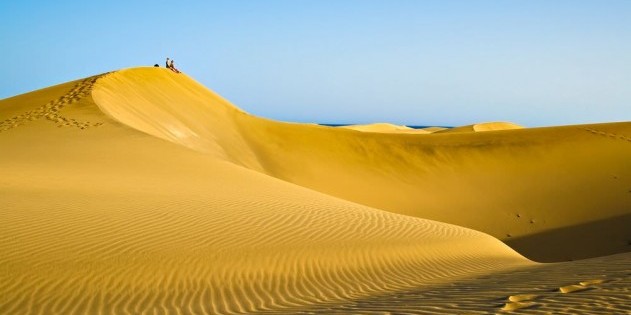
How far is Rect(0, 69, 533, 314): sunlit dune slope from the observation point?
24.1 feet

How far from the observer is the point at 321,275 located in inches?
343

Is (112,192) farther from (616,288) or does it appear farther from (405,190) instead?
(405,190)

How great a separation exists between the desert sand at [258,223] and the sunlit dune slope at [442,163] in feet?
0.39

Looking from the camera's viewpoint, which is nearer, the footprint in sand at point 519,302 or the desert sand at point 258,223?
the footprint in sand at point 519,302

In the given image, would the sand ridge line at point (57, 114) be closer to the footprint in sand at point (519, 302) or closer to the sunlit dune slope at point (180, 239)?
the sunlit dune slope at point (180, 239)

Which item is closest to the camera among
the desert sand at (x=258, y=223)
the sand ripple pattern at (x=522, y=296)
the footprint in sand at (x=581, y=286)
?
the sand ripple pattern at (x=522, y=296)

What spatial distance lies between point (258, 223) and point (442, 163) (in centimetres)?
1920

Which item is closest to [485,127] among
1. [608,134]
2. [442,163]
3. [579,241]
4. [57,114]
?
[608,134]

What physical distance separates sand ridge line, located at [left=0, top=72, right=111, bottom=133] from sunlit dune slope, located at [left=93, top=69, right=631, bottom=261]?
82cm

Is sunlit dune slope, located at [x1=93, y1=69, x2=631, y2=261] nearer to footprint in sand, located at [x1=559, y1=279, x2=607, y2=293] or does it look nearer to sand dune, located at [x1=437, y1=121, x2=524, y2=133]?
footprint in sand, located at [x1=559, y1=279, x2=607, y2=293]

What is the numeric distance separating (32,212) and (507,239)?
1455cm

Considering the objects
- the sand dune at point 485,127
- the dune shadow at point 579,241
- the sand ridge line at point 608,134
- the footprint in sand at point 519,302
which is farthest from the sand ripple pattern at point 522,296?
the sand dune at point 485,127

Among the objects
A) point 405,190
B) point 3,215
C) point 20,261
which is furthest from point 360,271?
point 405,190

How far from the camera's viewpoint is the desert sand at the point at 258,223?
7.10 metres
